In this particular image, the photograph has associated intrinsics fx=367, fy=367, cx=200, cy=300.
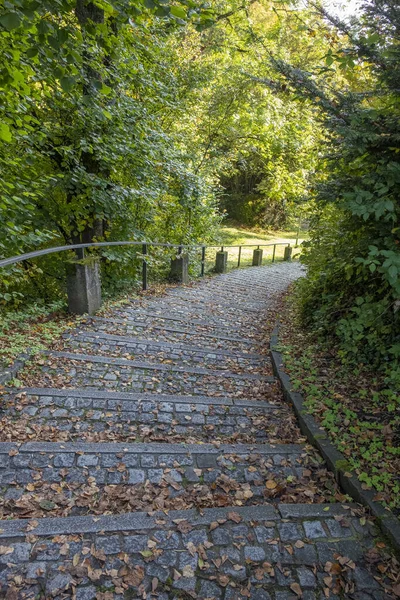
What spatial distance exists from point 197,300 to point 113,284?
183 centimetres

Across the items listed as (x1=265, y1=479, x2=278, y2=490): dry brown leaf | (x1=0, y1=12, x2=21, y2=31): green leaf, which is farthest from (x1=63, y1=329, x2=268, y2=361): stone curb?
(x1=0, y1=12, x2=21, y2=31): green leaf

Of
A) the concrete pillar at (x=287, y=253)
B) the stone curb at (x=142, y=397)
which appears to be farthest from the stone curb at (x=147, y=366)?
the concrete pillar at (x=287, y=253)

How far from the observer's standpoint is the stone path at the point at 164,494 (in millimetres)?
1778

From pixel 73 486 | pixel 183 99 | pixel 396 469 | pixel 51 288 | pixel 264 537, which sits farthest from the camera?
pixel 183 99

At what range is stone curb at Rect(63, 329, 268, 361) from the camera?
4.65m

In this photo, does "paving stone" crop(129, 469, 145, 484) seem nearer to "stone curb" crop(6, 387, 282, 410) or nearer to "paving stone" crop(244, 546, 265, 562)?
"paving stone" crop(244, 546, 265, 562)

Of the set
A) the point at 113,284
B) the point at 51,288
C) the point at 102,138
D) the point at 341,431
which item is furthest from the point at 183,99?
the point at 341,431

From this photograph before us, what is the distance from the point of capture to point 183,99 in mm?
9578

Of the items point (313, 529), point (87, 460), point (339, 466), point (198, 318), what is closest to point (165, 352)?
point (198, 318)

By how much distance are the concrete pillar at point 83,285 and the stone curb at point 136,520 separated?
3.62 meters

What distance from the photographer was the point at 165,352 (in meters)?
4.68

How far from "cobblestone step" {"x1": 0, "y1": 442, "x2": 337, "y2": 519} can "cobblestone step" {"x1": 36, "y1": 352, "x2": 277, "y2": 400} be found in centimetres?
103

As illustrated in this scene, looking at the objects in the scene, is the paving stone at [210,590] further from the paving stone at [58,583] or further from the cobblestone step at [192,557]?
the paving stone at [58,583]

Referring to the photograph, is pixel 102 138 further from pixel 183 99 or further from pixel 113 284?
pixel 183 99
